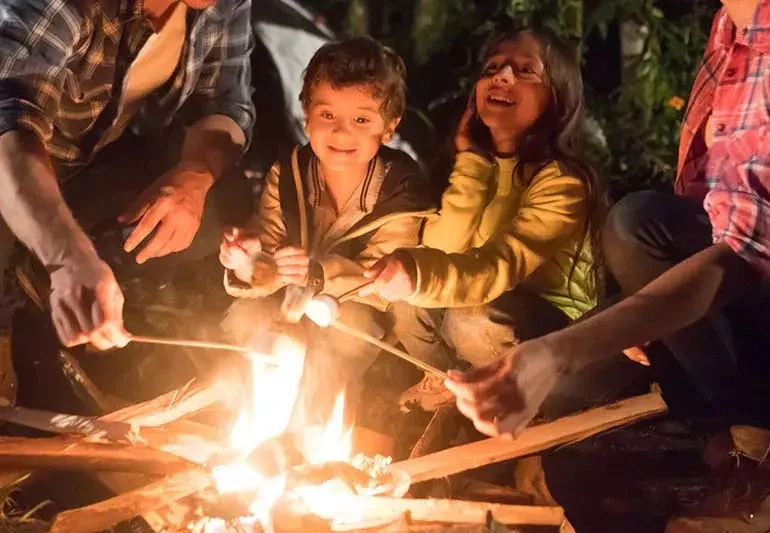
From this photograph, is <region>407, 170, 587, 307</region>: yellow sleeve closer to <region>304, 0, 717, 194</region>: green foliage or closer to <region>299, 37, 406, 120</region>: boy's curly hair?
<region>299, 37, 406, 120</region>: boy's curly hair

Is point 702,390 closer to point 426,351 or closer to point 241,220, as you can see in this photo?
point 426,351

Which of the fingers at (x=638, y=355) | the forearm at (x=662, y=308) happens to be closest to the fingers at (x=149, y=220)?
the forearm at (x=662, y=308)

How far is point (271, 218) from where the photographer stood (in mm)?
2355

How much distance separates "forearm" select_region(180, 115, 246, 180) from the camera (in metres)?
2.40

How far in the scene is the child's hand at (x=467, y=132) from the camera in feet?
7.72

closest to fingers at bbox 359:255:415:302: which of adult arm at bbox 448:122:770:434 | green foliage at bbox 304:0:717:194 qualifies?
adult arm at bbox 448:122:770:434

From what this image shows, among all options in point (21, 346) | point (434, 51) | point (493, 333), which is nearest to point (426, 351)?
point (493, 333)

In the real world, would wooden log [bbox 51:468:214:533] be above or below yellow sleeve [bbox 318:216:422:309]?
below

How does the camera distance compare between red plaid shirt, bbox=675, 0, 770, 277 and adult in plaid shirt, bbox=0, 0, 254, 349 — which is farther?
red plaid shirt, bbox=675, 0, 770, 277

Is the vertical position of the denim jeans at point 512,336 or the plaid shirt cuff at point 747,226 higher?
the plaid shirt cuff at point 747,226

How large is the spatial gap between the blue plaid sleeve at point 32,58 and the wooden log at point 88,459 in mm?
695

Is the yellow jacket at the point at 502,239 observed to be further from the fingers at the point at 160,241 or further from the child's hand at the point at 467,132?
the fingers at the point at 160,241

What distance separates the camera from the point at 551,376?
1.64 m

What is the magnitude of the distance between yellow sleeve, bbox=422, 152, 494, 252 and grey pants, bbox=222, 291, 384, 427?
0.30 meters
